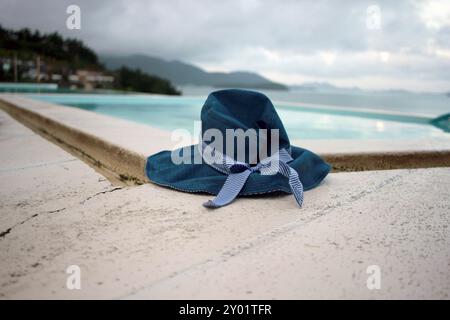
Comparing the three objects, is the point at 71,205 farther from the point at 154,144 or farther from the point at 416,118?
the point at 416,118

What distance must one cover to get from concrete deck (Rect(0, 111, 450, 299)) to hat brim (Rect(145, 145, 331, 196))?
0.04 metres

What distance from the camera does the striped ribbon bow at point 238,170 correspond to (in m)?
1.29

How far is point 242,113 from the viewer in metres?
1.55

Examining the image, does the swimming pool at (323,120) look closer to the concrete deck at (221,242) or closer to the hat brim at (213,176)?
the hat brim at (213,176)

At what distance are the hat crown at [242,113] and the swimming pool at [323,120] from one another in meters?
3.45

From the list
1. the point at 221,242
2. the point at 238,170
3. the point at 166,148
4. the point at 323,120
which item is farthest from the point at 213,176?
the point at 323,120

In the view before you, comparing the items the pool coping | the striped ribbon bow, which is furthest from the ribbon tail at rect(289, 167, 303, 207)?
the pool coping

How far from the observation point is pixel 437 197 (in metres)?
1.42

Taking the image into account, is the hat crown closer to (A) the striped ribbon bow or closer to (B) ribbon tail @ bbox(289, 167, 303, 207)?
(A) the striped ribbon bow

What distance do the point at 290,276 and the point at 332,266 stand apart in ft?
0.39

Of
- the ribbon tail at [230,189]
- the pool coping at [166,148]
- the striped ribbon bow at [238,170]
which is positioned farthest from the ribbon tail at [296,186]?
the pool coping at [166,148]

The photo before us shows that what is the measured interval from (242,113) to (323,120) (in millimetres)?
5444

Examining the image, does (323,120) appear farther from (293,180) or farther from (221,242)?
(221,242)

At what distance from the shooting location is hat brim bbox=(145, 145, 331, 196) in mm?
1368
